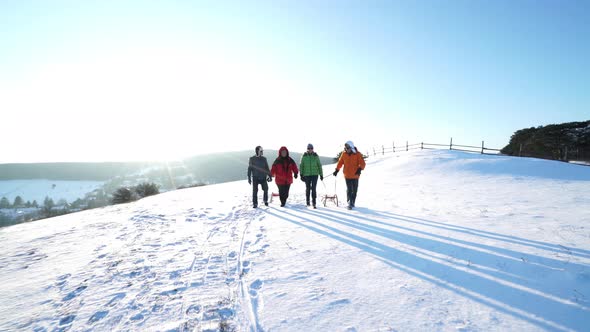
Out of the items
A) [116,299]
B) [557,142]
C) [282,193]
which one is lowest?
[116,299]

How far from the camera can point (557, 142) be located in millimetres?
40781

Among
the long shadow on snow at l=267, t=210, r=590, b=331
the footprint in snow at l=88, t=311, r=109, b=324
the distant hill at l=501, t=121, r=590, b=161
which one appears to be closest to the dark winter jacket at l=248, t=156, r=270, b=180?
the long shadow on snow at l=267, t=210, r=590, b=331

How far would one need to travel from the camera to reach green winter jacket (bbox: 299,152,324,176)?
31.1 ft

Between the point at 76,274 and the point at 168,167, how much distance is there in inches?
5452

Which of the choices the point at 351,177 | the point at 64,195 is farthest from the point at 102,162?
the point at 351,177

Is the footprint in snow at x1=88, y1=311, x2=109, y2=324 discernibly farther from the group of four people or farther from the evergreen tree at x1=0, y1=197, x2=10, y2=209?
the evergreen tree at x1=0, y1=197, x2=10, y2=209

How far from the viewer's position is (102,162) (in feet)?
482

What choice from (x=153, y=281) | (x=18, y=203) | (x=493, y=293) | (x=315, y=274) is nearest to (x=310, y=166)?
(x=315, y=274)

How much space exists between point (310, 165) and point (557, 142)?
52.5 meters

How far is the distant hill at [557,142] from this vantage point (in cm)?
3703

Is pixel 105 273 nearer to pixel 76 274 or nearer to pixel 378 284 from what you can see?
pixel 76 274

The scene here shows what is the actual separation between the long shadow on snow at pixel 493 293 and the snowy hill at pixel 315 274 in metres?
0.02

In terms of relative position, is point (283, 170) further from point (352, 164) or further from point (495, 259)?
point (495, 259)

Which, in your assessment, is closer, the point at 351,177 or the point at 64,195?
the point at 351,177
